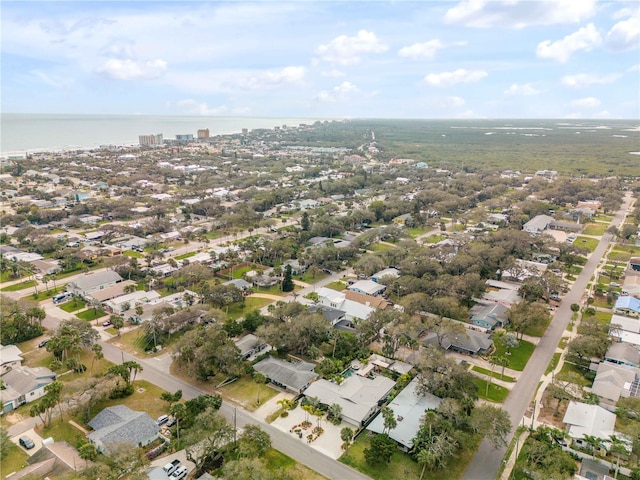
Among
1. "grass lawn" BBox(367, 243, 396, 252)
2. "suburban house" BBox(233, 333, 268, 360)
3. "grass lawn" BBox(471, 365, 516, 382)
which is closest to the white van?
"suburban house" BBox(233, 333, 268, 360)

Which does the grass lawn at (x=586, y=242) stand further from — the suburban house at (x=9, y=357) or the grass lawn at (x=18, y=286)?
the grass lawn at (x=18, y=286)

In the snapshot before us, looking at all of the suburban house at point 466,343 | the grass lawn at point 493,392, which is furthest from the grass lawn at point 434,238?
the grass lawn at point 493,392

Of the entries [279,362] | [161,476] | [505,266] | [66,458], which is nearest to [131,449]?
[161,476]

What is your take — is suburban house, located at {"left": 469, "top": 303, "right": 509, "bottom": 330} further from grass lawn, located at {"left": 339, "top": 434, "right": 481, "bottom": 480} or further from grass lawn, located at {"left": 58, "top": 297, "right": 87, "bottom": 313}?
grass lawn, located at {"left": 58, "top": 297, "right": 87, "bottom": 313}

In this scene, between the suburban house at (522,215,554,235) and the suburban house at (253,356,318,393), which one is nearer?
the suburban house at (253,356,318,393)

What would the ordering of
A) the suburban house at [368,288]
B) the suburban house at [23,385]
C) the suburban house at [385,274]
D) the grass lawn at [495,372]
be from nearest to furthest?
the suburban house at [23,385] < the grass lawn at [495,372] < the suburban house at [368,288] < the suburban house at [385,274]

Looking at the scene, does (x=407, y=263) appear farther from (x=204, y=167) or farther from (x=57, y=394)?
(x=204, y=167)
